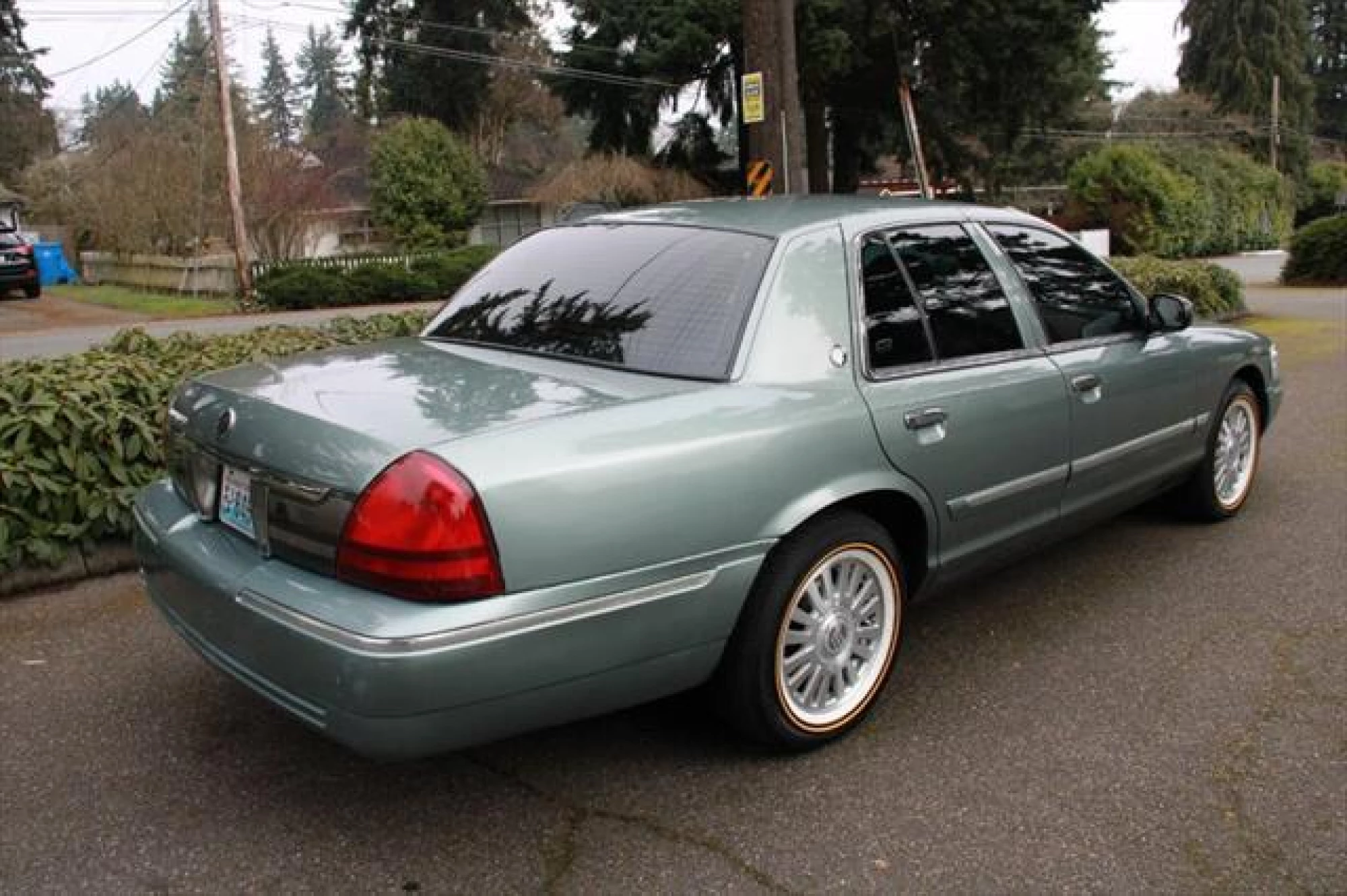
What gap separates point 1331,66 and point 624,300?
8526 centimetres

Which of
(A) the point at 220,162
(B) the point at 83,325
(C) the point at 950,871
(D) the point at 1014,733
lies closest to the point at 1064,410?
(D) the point at 1014,733

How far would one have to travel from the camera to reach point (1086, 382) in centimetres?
395

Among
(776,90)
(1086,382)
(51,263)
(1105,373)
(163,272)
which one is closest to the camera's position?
(1086,382)

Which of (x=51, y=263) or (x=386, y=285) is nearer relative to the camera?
(x=386, y=285)

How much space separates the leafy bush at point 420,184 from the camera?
3328cm

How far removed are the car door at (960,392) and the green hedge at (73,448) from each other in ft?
10.5

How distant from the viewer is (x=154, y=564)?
10.2 ft

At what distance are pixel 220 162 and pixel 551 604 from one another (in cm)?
2856

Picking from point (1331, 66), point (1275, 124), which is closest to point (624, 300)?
point (1275, 124)

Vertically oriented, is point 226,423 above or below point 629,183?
below

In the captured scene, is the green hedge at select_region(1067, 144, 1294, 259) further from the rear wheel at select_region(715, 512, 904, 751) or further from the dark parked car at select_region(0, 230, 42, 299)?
the rear wheel at select_region(715, 512, 904, 751)

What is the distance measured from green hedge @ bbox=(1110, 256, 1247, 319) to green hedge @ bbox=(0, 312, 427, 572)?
9.76 metres

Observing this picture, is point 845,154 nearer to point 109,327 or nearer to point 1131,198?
point 1131,198

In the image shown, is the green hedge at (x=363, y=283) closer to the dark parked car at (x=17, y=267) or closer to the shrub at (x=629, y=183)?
the dark parked car at (x=17, y=267)
